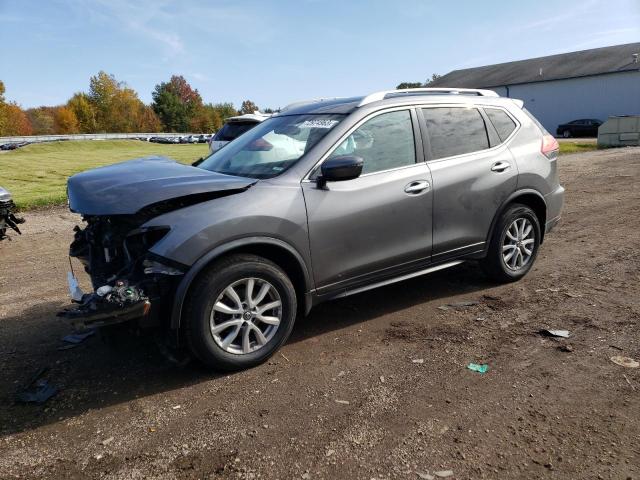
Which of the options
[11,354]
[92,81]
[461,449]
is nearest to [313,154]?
[461,449]

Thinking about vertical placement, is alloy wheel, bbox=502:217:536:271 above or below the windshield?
below

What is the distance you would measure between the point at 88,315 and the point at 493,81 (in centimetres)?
6287

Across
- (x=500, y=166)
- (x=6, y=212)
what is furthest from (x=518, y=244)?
(x=6, y=212)

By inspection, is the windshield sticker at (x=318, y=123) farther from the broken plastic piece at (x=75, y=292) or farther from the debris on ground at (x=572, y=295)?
the debris on ground at (x=572, y=295)

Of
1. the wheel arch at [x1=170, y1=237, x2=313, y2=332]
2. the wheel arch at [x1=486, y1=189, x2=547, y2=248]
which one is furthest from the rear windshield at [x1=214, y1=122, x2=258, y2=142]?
the wheel arch at [x1=170, y1=237, x2=313, y2=332]

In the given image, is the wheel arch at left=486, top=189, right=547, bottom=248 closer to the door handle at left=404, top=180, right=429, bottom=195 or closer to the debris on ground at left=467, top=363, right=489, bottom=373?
the door handle at left=404, top=180, right=429, bottom=195

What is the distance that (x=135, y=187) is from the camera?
3539 millimetres

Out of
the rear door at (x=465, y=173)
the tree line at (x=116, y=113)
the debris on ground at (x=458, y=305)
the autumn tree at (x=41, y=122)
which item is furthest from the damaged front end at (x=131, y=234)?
the autumn tree at (x=41, y=122)

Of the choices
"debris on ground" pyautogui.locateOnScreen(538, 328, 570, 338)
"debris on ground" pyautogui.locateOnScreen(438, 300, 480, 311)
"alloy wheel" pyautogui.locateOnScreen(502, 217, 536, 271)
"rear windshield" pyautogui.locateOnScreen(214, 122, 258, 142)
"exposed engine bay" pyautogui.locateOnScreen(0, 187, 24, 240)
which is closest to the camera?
"debris on ground" pyautogui.locateOnScreen(538, 328, 570, 338)

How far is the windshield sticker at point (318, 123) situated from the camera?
4.22 m

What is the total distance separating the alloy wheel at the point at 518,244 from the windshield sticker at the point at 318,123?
2.10 m

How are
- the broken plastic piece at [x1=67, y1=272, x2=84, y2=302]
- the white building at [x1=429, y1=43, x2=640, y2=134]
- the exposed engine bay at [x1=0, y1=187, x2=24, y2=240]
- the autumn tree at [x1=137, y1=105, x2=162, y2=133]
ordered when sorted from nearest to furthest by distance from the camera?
the broken plastic piece at [x1=67, y1=272, x2=84, y2=302] → the exposed engine bay at [x1=0, y1=187, x2=24, y2=240] → the white building at [x1=429, y1=43, x2=640, y2=134] → the autumn tree at [x1=137, y1=105, x2=162, y2=133]

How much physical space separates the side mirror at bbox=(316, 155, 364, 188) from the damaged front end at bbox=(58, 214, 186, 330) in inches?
47.3

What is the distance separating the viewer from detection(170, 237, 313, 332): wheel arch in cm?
336
